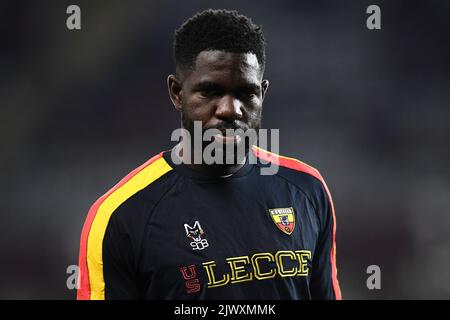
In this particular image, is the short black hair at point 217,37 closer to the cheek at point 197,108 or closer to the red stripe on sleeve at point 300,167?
the cheek at point 197,108

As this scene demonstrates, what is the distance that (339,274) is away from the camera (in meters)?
6.69

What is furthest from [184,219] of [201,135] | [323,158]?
[323,158]

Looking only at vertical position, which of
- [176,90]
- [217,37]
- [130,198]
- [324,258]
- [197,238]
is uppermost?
[217,37]

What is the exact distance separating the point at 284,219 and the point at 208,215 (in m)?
0.35

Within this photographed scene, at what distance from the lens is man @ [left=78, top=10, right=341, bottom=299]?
2553 millimetres

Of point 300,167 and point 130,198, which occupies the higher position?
point 300,167

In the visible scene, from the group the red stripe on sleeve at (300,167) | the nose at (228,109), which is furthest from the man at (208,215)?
the red stripe on sleeve at (300,167)

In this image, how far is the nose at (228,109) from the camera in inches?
99.3

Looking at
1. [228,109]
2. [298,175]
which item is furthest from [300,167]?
[228,109]

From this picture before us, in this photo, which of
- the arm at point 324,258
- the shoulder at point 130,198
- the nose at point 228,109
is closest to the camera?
the nose at point 228,109

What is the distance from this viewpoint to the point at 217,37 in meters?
2.60

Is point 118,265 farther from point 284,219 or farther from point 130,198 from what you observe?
point 284,219

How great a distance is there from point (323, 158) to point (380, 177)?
67cm

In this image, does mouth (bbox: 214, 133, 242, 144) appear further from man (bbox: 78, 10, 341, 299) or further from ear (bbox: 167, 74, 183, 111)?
ear (bbox: 167, 74, 183, 111)
